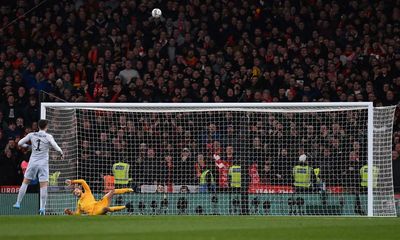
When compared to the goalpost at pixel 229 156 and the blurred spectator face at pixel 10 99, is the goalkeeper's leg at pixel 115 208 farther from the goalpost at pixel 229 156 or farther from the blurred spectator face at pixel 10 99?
the blurred spectator face at pixel 10 99

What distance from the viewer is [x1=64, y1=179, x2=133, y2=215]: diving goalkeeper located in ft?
64.5

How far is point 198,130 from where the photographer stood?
2186 centimetres

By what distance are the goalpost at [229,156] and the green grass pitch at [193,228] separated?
11.3 ft

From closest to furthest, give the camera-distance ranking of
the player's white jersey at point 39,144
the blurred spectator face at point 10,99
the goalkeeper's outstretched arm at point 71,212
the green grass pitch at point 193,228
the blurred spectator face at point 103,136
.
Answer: the green grass pitch at point 193,228, the player's white jersey at point 39,144, the goalkeeper's outstretched arm at point 71,212, the blurred spectator face at point 103,136, the blurred spectator face at point 10,99

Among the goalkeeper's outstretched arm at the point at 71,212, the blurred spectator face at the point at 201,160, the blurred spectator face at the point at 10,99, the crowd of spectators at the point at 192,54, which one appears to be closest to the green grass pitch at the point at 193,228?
the goalkeeper's outstretched arm at the point at 71,212

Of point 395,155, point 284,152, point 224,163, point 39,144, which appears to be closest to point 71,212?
point 39,144

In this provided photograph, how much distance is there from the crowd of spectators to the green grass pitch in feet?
21.4

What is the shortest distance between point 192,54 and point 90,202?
7.02 m

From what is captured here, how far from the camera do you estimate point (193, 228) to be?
579 inches

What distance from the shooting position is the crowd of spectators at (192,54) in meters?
24.0

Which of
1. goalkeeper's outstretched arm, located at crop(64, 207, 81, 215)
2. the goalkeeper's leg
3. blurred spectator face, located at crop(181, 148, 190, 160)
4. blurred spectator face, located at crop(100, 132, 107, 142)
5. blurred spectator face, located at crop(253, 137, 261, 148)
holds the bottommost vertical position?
goalkeeper's outstretched arm, located at crop(64, 207, 81, 215)

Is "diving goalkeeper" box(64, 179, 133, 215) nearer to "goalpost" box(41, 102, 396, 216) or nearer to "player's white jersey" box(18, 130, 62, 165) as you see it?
"player's white jersey" box(18, 130, 62, 165)

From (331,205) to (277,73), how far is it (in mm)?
5117

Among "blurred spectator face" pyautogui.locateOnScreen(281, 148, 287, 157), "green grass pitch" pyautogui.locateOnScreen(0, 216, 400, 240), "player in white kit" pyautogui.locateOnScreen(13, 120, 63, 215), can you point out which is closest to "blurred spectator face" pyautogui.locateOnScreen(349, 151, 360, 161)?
"blurred spectator face" pyautogui.locateOnScreen(281, 148, 287, 157)
